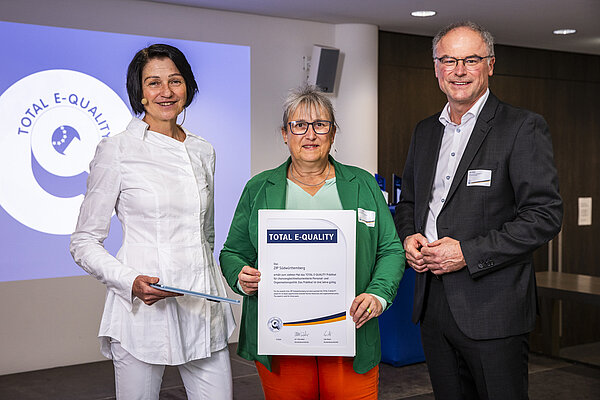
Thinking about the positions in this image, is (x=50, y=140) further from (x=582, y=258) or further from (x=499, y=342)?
(x=582, y=258)

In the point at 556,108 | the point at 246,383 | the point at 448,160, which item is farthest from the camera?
the point at 556,108

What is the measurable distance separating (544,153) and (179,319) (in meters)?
1.30

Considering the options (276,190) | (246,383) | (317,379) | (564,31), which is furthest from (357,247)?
(564,31)

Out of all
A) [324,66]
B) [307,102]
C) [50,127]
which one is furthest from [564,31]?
[307,102]

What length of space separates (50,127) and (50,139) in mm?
90

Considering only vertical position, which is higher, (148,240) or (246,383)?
(148,240)

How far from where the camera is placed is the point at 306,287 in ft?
6.56

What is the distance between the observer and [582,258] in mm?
7859

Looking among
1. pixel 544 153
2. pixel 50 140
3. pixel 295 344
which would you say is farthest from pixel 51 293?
pixel 544 153

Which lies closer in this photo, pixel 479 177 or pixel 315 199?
pixel 315 199

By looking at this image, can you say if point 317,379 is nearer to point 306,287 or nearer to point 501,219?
point 306,287

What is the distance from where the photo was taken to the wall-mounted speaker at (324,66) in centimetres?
614

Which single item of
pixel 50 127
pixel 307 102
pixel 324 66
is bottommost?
pixel 307 102

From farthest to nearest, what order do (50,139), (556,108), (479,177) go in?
(556,108), (50,139), (479,177)
